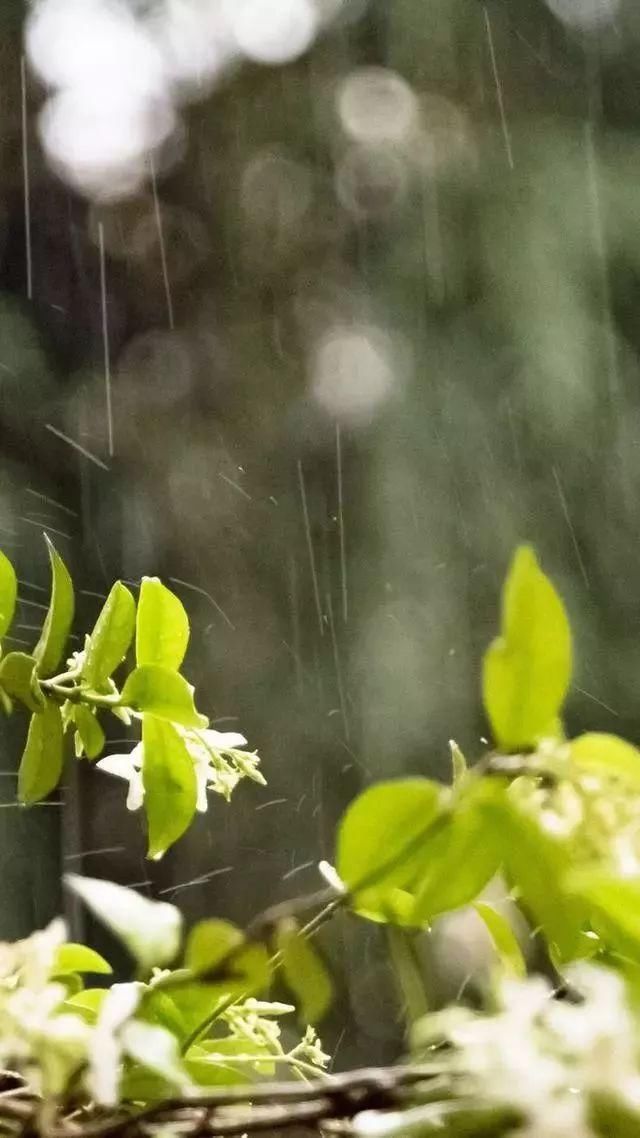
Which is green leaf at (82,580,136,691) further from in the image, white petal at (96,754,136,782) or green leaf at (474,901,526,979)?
green leaf at (474,901,526,979)

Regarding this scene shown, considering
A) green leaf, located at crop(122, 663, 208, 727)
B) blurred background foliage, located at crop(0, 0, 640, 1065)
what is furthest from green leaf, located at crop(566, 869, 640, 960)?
blurred background foliage, located at crop(0, 0, 640, 1065)

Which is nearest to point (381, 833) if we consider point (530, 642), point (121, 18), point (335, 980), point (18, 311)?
point (530, 642)

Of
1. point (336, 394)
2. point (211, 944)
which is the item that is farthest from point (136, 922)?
point (336, 394)

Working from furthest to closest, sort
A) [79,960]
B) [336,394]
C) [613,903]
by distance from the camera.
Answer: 1. [336,394]
2. [79,960]
3. [613,903]

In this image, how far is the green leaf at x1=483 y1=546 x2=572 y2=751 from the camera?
8.1 inches

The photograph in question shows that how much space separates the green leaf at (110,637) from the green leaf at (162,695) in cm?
2

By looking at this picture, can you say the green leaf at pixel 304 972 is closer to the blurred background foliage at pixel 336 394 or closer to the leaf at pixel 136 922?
the leaf at pixel 136 922

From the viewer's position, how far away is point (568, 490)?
98cm

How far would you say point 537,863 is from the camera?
204mm

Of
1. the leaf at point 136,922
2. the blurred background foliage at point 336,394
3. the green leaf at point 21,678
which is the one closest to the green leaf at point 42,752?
the green leaf at point 21,678

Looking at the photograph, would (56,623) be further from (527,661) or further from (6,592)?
(527,661)

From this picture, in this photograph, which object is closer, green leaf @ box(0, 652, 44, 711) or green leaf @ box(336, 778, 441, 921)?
green leaf @ box(336, 778, 441, 921)

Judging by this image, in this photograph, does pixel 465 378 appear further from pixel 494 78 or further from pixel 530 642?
pixel 530 642

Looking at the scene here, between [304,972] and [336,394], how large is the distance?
2.79ft
